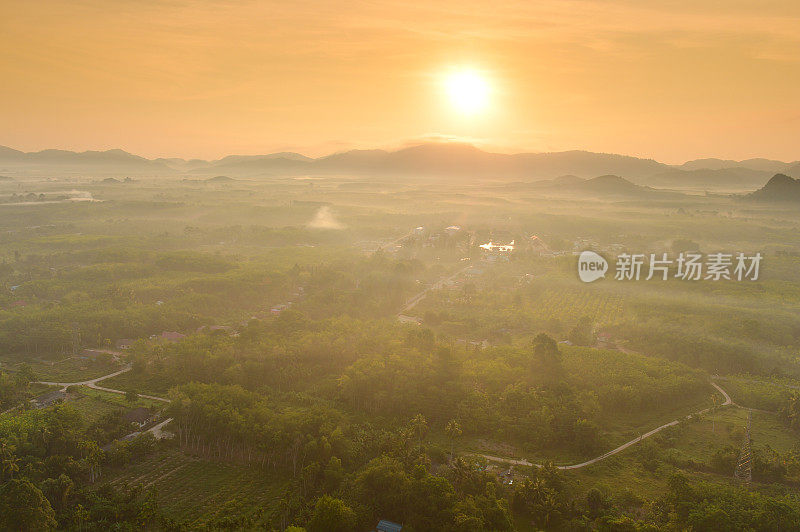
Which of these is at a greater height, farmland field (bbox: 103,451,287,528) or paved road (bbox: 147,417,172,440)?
paved road (bbox: 147,417,172,440)

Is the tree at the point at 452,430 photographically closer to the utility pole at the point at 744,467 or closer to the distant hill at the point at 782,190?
the utility pole at the point at 744,467

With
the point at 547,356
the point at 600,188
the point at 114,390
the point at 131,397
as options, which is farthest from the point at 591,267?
the point at 600,188

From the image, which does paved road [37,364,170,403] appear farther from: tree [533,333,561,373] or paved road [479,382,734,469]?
tree [533,333,561,373]

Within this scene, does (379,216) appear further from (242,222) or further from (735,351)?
(735,351)

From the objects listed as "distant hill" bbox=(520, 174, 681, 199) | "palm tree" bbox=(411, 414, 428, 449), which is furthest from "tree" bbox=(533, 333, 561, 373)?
"distant hill" bbox=(520, 174, 681, 199)

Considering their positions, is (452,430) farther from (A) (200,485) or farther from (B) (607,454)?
(A) (200,485)
